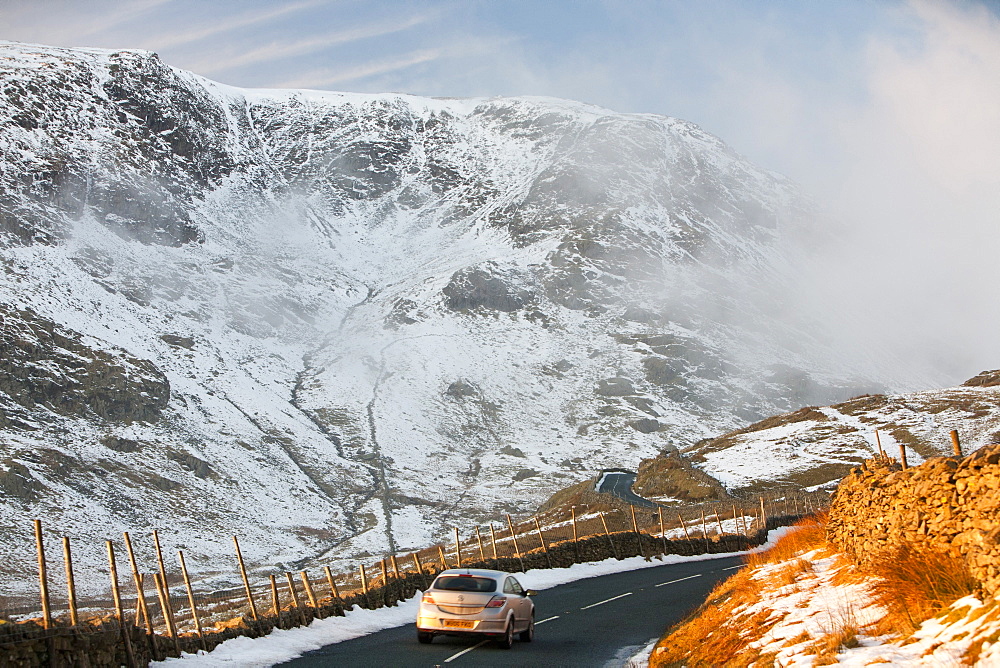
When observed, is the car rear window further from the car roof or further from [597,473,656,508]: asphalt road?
[597,473,656,508]: asphalt road

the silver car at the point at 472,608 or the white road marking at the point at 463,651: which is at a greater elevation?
the silver car at the point at 472,608

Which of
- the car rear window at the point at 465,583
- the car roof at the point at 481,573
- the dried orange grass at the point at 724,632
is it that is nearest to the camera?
the dried orange grass at the point at 724,632

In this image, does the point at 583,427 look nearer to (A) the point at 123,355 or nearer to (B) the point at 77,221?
(A) the point at 123,355

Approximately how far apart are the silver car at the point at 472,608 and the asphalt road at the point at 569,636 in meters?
0.36

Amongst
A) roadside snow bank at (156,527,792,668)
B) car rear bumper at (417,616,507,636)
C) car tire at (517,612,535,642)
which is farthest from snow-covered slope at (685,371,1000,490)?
car rear bumper at (417,616,507,636)

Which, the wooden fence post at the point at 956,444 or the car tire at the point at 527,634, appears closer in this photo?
the wooden fence post at the point at 956,444

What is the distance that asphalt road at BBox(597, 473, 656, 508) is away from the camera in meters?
94.7

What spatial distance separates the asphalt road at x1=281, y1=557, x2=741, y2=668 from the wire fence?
2.15 meters

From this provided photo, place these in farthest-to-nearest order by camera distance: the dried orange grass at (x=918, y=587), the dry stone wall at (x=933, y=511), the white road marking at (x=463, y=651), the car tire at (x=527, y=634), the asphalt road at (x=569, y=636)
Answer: the car tire at (x=527, y=634) < the asphalt road at (x=569, y=636) < the white road marking at (x=463, y=651) < the dried orange grass at (x=918, y=587) < the dry stone wall at (x=933, y=511)

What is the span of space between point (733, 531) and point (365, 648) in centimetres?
4425

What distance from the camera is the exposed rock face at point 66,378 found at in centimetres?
12912

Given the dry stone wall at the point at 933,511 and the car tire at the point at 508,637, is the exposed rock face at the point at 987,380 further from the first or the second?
the car tire at the point at 508,637

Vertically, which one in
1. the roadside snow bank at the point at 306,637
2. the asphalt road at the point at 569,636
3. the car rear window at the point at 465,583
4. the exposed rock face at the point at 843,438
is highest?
the exposed rock face at the point at 843,438

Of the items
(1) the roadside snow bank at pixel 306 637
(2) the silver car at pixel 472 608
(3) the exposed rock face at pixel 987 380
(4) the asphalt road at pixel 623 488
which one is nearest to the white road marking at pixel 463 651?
(2) the silver car at pixel 472 608
